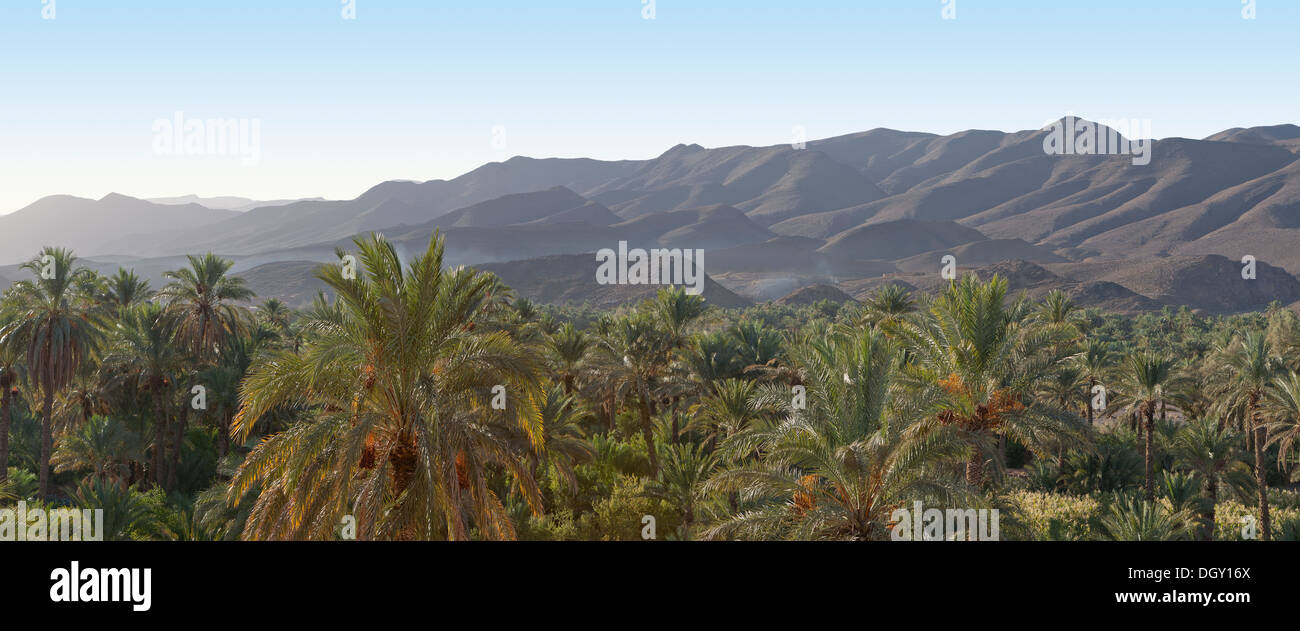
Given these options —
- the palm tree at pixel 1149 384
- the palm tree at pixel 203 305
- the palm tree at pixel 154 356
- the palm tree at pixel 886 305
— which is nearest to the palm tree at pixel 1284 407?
the palm tree at pixel 1149 384

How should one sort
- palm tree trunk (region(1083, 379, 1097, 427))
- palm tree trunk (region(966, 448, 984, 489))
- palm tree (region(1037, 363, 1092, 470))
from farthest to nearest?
palm tree trunk (region(1083, 379, 1097, 427)) < palm tree (region(1037, 363, 1092, 470)) < palm tree trunk (region(966, 448, 984, 489))

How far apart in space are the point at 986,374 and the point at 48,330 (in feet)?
91.6

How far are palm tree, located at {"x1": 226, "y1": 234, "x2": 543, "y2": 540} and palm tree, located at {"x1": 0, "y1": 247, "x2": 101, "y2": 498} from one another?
19.4 metres

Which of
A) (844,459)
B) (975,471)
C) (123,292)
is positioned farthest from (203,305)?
(975,471)

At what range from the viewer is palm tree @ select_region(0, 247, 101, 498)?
2450 centimetres

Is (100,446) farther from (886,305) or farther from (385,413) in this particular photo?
(886,305)

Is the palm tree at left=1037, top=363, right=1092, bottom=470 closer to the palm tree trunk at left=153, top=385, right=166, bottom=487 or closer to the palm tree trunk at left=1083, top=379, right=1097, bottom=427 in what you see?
the palm tree trunk at left=1083, top=379, right=1097, bottom=427

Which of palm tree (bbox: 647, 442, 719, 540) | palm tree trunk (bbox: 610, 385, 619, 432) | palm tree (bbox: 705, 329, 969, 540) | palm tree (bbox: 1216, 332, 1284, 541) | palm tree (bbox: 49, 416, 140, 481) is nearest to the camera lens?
palm tree (bbox: 705, 329, 969, 540)

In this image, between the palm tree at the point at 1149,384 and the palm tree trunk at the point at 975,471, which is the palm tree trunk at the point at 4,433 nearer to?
the palm tree trunk at the point at 975,471

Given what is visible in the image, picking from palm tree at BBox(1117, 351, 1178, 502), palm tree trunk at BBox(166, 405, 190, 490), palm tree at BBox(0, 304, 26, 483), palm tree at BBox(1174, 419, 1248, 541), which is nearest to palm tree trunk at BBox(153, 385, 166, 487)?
palm tree trunk at BBox(166, 405, 190, 490)

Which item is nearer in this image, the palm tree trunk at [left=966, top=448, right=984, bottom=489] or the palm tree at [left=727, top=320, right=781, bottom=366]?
the palm tree trunk at [left=966, top=448, right=984, bottom=489]

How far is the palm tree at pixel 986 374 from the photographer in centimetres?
1628

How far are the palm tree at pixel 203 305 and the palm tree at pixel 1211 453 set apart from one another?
39942 mm
